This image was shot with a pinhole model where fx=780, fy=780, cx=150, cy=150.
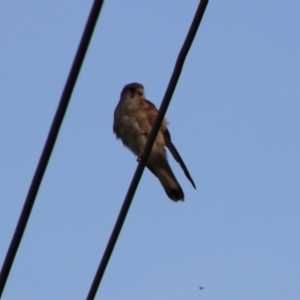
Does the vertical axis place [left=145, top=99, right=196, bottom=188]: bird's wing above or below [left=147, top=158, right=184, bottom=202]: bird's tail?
above

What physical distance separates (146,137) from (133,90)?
86 centimetres

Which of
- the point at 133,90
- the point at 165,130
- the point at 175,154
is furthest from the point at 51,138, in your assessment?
the point at 133,90

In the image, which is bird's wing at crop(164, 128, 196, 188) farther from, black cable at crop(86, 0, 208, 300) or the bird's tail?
black cable at crop(86, 0, 208, 300)

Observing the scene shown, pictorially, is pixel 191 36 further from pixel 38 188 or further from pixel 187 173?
pixel 187 173

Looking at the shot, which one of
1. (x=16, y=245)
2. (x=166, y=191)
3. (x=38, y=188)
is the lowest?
(x=166, y=191)

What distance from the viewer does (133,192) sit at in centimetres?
310

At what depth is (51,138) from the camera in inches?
81.1

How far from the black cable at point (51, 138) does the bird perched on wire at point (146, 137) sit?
4588mm

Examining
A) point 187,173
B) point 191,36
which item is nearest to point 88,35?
point 191,36

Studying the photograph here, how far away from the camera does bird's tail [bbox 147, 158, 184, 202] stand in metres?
6.73

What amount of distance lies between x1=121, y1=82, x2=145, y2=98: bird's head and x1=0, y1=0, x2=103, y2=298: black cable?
551 centimetres

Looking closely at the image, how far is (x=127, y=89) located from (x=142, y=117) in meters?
0.73

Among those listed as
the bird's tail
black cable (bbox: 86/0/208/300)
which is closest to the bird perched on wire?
the bird's tail

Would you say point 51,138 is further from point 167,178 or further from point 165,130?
point 165,130
